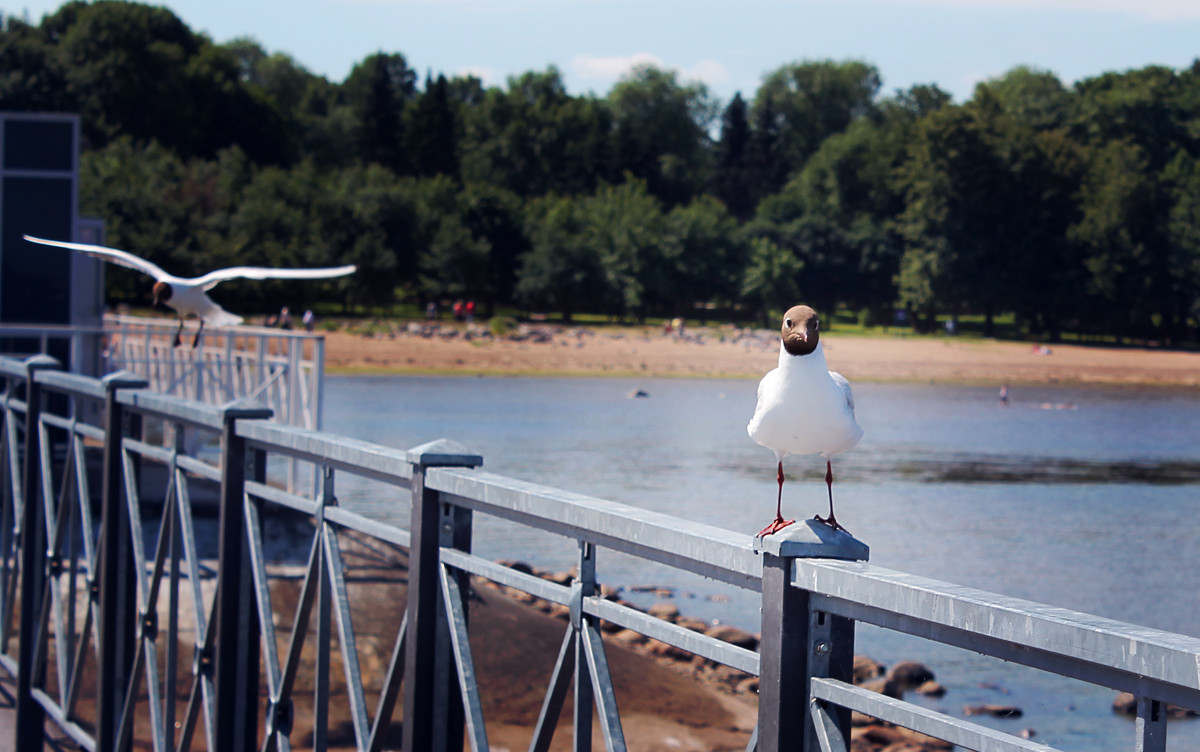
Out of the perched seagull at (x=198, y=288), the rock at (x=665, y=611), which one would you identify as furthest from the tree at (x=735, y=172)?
the perched seagull at (x=198, y=288)

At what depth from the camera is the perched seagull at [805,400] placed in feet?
8.71

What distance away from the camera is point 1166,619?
57.5 ft

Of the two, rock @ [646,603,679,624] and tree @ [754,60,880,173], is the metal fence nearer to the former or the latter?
rock @ [646,603,679,624]

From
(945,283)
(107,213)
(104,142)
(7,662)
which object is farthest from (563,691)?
(104,142)

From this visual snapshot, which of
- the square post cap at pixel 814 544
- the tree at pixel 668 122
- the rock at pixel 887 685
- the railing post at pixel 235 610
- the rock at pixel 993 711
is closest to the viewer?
the square post cap at pixel 814 544

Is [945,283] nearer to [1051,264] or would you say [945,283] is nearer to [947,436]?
[1051,264]

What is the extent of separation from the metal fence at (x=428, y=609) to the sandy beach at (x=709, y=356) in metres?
46.5

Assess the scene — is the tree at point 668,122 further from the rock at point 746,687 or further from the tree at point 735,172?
the rock at point 746,687

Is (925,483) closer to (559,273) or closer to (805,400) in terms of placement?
(805,400)

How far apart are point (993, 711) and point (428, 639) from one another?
34.0 ft

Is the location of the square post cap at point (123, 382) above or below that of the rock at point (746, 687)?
above

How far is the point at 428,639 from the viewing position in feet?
11.0

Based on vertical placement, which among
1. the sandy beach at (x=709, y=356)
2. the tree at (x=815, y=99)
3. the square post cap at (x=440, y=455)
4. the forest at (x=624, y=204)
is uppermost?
the tree at (x=815, y=99)

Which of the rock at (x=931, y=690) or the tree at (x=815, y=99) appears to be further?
the tree at (x=815, y=99)
